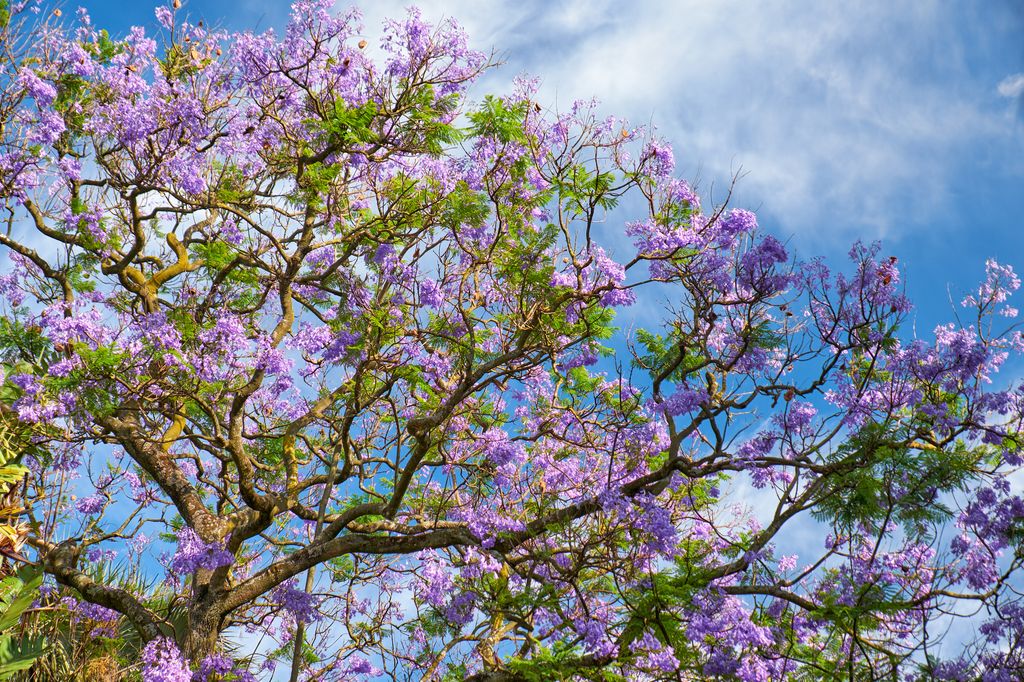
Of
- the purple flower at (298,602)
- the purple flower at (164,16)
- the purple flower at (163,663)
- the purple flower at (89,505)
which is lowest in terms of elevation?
the purple flower at (163,663)

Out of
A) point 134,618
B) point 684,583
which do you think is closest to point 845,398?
point 684,583

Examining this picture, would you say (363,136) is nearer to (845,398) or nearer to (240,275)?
(240,275)

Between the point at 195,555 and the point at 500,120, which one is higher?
the point at 500,120

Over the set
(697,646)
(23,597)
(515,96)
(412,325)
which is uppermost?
(515,96)

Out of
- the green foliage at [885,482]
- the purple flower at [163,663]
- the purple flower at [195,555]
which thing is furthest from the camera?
the purple flower at [195,555]

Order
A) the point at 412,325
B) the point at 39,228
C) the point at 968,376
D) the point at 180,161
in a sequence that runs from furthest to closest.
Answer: the point at 39,228, the point at 180,161, the point at 412,325, the point at 968,376

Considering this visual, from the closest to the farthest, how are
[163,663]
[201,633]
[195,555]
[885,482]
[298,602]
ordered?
[885,482]
[163,663]
[195,555]
[201,633]
[298,602]

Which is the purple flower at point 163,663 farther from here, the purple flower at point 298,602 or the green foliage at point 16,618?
the purple flower at point 298,602

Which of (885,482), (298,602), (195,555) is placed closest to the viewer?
(885,482)

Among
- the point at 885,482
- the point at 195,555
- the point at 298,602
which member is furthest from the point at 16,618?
the point at 885,482

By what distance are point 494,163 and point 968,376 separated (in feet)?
13.3

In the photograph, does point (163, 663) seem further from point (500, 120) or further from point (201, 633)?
point (500, 120)

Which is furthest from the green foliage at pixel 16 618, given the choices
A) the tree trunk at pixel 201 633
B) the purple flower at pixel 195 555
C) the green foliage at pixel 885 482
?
the green foliage at pixel 885 482

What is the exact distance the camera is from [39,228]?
9.70 metres
